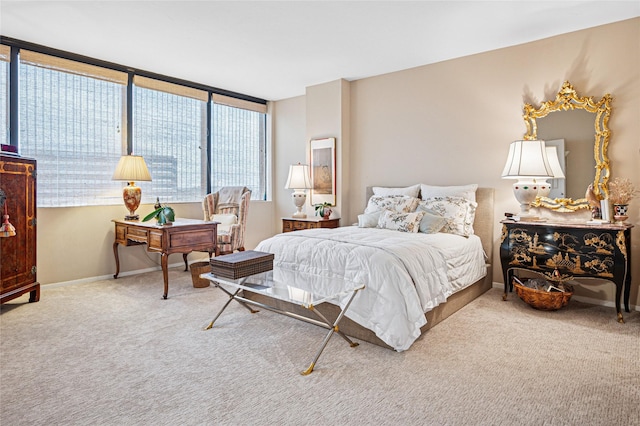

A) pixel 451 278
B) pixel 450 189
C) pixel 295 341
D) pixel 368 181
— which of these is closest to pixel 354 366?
pixel 295 341

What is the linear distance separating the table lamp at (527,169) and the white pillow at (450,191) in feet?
1.50

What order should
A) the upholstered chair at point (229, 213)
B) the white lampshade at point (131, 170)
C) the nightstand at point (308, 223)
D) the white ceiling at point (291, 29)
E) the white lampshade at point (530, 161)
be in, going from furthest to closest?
the nightstand at point (308, 223), the upholstered chair at point (229, 213), the white lampshade at point (131, 170), the white lampshade at point (530, 161), the white ceiling at point (291, 29)

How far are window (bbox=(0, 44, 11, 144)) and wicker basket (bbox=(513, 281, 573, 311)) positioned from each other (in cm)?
534

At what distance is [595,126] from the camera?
356 centimetres

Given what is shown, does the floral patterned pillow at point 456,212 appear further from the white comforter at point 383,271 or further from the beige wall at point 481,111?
the beige wall at point 481,111

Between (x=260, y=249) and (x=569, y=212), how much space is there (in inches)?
119

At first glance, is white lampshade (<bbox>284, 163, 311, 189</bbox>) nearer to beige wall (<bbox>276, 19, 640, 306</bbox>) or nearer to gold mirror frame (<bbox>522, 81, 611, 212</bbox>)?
beige wall (<bbox>276, 19, 640, 306</bbox>)

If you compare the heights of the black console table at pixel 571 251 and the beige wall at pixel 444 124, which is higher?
the beige wall at pixel 444 124

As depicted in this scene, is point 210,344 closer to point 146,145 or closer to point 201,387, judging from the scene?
point 201,387

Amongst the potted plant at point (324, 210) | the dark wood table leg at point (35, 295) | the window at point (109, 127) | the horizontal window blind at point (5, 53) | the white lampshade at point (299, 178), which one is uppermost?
the horizontal window blind at point (5, 53)

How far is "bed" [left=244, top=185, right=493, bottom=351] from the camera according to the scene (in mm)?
2539

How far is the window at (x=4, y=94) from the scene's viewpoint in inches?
153

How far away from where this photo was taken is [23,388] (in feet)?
6.78

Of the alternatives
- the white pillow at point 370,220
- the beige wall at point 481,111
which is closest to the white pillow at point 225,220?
the beige wall at point 481,111
